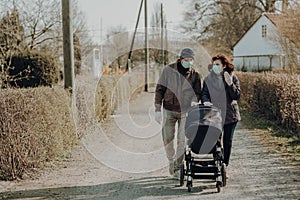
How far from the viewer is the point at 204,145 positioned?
6609 millimetres

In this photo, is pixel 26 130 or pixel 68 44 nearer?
pixel 26 130

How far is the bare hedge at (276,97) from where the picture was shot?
431 inches

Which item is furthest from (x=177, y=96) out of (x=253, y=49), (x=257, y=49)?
(x=253, y=49)

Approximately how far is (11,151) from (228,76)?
335cm

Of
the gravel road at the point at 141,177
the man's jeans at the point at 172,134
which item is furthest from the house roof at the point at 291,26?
the man's jeans at the point at 172,134

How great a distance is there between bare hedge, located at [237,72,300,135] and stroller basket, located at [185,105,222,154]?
4.48 m

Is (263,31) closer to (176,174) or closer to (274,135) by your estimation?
(274,135)

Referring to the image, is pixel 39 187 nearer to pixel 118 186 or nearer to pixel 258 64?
pixel 118 186

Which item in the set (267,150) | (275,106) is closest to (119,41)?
(275,106)

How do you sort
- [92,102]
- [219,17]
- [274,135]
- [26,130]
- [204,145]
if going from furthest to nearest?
1. [219,17]
2. [92,102]
3. [274,135]
4. [26,130]
5. [204,145]

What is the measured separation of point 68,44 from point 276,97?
19.2ft

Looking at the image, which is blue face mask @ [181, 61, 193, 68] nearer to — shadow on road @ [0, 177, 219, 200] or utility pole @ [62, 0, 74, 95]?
shadow on road @ [0, 177, 219, 200]

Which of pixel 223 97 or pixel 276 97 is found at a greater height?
pixel 223 97

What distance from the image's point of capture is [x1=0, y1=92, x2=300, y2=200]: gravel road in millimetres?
6367
